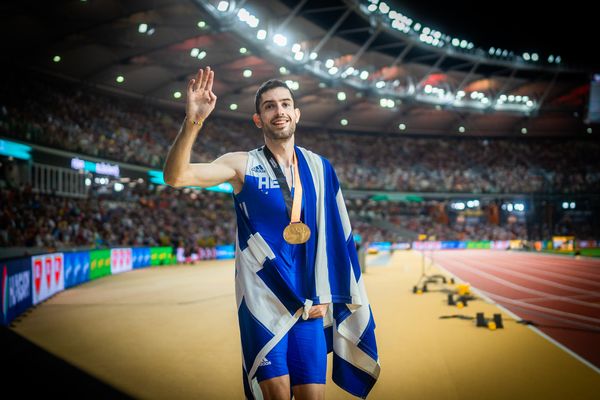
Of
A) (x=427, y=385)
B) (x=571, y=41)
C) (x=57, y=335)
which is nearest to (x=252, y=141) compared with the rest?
(x=571, y=41)

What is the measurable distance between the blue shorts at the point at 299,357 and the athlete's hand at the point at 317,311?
49 mm

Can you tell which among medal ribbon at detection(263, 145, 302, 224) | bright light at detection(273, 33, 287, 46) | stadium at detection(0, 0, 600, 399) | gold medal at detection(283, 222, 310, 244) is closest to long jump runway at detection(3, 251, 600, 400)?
stadium at detection(0, 0, 600, 399)

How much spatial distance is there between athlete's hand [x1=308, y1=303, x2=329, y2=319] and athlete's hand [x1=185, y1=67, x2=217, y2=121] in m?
1.26

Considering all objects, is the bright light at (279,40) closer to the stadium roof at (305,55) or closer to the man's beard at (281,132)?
the stadium roof at (305,55)

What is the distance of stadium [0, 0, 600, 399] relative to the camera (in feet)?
9.53

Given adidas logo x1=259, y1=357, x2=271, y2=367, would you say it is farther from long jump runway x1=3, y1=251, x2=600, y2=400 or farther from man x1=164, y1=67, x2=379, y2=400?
long jump runway x1=3, y1=251, x2=600, y2=400

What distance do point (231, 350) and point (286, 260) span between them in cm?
463

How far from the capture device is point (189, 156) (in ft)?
8.16

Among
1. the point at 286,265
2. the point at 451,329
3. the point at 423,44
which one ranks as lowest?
the point at 451,329

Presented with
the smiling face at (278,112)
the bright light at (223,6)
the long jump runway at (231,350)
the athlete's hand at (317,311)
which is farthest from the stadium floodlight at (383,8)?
the athlete's hand at (317,311)

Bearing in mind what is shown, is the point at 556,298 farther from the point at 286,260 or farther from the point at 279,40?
the point at 279,40

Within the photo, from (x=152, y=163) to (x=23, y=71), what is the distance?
910 centimetres

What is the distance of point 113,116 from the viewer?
105 ft

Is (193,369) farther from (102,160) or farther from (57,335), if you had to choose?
(102,160)
